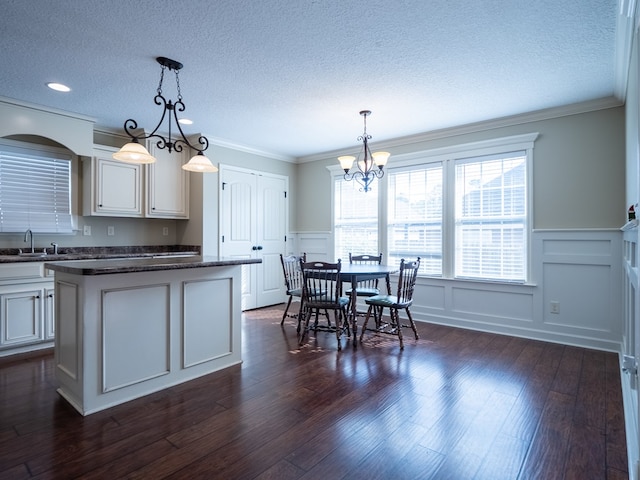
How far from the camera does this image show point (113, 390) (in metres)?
2.36

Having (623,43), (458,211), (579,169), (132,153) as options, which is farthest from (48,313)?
(579,169)

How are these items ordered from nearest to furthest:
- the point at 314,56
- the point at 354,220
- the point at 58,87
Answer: the point at 314,56 < the point at 58,87 < the point at 354,220

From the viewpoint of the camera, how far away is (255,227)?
5590mm

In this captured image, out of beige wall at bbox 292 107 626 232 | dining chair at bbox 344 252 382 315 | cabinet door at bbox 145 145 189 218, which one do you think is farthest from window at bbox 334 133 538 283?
cabinet door at bbox 145 145 189 218

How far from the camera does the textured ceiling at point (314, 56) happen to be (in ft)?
7.23

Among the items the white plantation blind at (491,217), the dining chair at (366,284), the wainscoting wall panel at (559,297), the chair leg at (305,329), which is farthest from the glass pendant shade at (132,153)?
the wainscoting wall panel at (559,297)

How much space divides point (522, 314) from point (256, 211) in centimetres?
386

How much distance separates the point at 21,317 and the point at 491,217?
508 centimetres

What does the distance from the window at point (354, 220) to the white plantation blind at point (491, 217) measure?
1.24 m

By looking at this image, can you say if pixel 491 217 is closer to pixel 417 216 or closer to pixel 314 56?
pixel 417 216

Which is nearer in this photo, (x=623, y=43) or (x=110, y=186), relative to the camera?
(x=623, y=43)

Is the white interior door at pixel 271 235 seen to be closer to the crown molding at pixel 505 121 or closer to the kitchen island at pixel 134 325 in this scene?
the crown molding at pixel 505 121

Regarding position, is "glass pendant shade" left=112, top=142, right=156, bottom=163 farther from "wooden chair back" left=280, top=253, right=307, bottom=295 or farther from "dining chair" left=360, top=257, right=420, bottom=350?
"dining chair" left=360, top=257, right=420, bottom=350

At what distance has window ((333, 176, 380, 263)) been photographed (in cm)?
532
